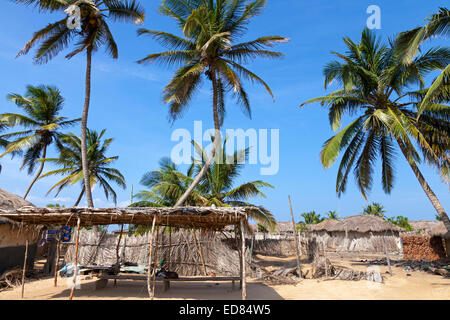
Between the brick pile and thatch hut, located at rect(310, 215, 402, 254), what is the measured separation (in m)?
2.92

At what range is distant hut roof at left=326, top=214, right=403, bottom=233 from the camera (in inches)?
906

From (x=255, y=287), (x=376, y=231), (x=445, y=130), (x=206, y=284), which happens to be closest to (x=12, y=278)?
(x=206, y=284)

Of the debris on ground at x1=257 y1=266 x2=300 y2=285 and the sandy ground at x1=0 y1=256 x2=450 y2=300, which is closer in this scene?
the sandy ground at x1=0 y1=256 x2=450 y2=300

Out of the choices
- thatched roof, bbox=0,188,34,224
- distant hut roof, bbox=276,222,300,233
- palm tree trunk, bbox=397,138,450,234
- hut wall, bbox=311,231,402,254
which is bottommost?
hut wall, bbox=311,231,402,254

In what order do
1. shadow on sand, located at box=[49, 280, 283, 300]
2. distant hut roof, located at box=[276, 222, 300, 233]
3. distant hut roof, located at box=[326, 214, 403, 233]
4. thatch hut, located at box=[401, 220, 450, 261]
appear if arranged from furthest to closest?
distant hut roof, located at box=[276, 222, 300, 233] → distant hut roof, located at box=[326, 214, 403, 233] → thatch hut, located at box=[401, 220, 450, 261] → shadow on sand, located at box=[49, 280, 283, 300]

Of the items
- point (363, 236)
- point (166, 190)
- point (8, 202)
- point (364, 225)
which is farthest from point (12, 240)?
point (363, 236)

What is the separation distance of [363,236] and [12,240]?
24712 millimetres

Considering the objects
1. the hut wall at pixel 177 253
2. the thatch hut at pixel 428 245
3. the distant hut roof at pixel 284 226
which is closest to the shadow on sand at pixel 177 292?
the hut wall at pixel 177 253

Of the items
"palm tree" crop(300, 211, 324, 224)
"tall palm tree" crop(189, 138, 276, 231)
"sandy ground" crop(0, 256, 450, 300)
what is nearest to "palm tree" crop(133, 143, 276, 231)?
"tall palm tree" crop(189, 138, 276, 231)

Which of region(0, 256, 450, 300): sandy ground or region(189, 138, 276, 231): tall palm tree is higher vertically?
region(189, 138, 276, 231): tall palm tree

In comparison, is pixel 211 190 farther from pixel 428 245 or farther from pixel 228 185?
pixel 428 245

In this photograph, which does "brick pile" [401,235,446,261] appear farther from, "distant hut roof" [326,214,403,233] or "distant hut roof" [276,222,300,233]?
"distant hut roof" [276,222,300,233]

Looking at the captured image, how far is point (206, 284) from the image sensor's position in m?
11.1

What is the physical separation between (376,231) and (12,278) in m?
24.5
